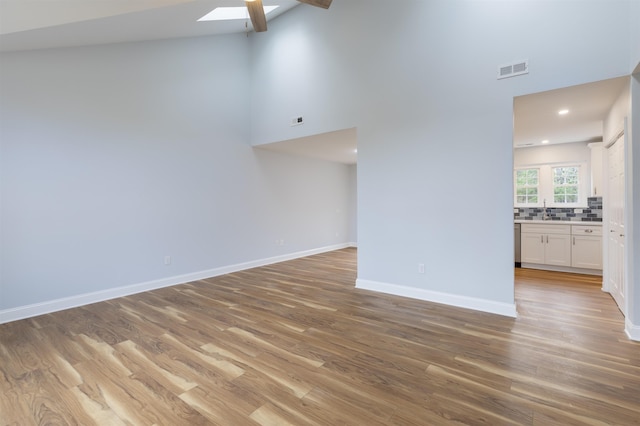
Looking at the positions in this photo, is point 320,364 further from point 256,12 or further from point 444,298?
point 256,12

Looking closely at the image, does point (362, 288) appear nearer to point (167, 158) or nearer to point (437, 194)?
point (437, 194)

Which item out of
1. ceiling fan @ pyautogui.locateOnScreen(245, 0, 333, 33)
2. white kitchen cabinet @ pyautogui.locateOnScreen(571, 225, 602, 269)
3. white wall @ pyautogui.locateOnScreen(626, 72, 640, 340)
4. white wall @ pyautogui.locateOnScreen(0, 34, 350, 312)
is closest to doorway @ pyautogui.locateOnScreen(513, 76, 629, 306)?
white kitchen cabinet @ pyautogui.locateOnScreen(571, 225, 602, 269)

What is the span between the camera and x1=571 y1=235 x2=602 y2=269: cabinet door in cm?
494

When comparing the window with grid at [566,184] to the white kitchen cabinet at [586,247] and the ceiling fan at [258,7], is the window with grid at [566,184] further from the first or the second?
the ceiling fan at [258,7]

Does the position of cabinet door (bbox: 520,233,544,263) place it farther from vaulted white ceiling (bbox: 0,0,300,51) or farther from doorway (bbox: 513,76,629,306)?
vaulted white ceiling (bbox: 0,0,300,51)

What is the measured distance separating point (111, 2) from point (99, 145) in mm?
1773

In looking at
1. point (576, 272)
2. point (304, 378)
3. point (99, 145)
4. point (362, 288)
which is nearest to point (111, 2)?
point (99, 145)

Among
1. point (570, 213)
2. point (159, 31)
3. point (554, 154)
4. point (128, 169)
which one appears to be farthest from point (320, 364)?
point (554, 154)

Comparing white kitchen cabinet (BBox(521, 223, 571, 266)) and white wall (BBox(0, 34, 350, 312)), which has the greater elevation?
white wall (BBox(0, 34, 350, 312))

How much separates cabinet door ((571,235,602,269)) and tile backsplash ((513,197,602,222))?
0.75 m

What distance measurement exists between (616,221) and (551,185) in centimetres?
284

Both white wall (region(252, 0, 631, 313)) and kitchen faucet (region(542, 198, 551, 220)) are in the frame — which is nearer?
white wall (region(252, 0, 631, 313))

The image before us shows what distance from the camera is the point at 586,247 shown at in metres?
5.04

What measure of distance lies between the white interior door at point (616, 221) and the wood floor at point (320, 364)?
26 cm
